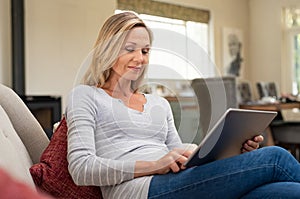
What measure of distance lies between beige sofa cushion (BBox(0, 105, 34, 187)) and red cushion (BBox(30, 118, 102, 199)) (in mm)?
48

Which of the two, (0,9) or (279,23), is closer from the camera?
(0,9)

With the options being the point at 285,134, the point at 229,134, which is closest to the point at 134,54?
the point at 229,134

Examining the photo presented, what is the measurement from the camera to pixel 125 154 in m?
1.38

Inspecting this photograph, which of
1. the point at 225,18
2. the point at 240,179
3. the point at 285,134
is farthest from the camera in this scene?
the point at 225,18

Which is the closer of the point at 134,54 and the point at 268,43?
the point at 134,54

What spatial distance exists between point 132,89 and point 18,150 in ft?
1.41

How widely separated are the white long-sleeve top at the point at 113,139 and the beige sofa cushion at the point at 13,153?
5.4 inches

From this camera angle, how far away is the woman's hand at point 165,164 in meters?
1.26

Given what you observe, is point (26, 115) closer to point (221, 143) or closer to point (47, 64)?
point (221, 143)

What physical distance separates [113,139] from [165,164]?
205 mm

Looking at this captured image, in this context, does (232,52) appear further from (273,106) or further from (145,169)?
(145,169)

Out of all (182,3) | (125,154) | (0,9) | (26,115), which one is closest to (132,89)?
(125,154)

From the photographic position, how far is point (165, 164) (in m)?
1.27

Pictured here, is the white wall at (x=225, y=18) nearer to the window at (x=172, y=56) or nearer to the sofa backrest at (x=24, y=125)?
the window at (x=172, y=56)
